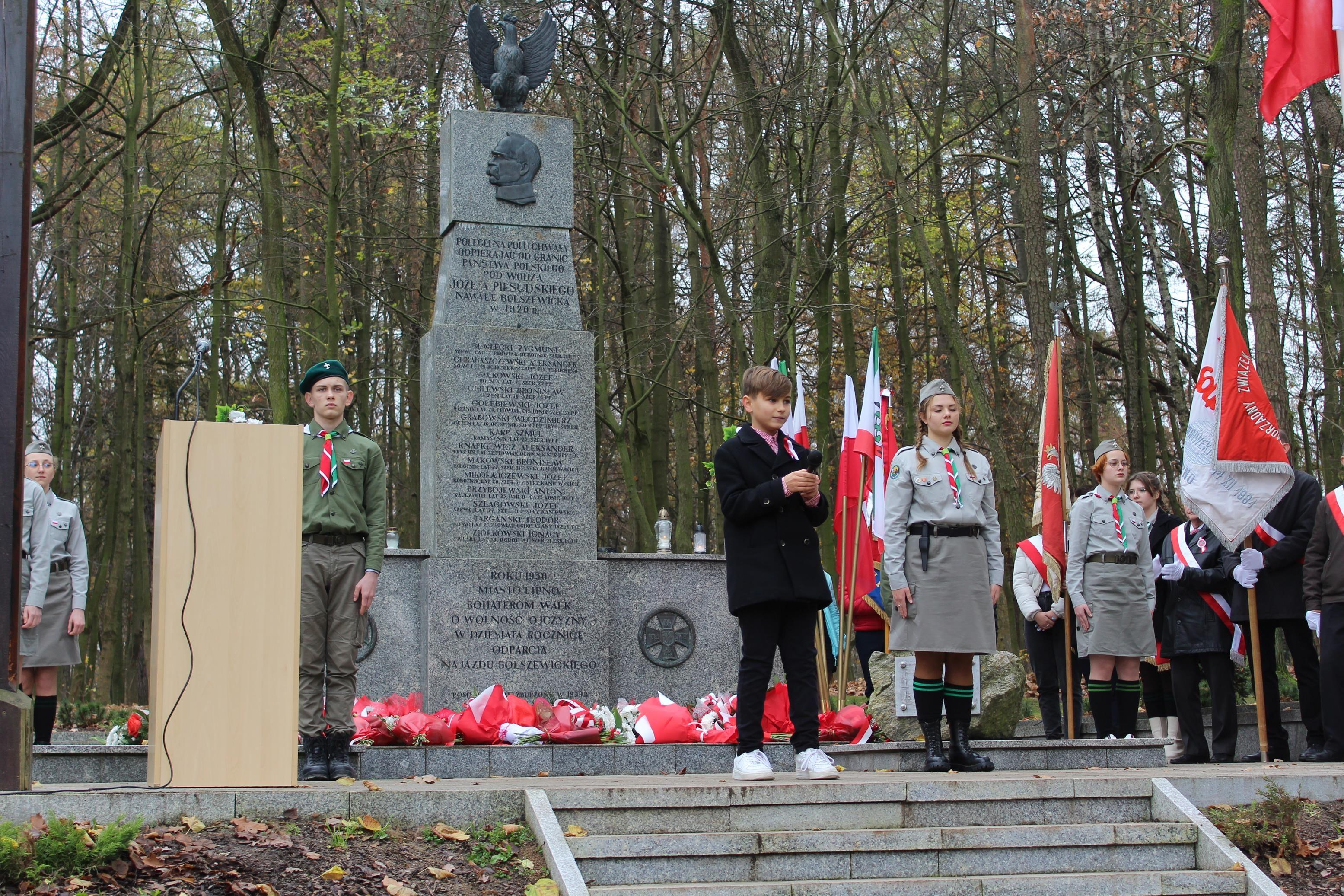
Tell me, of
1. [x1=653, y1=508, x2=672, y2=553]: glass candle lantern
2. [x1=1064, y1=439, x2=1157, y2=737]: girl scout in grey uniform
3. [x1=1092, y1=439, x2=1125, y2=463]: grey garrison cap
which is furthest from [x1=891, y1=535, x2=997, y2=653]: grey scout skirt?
[x1=653, y1=508, x2=672, y2=553]: glass candle lantern

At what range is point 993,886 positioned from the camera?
539 centimetres

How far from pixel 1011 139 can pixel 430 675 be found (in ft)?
48.6

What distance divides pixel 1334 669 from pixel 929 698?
2.44 metres

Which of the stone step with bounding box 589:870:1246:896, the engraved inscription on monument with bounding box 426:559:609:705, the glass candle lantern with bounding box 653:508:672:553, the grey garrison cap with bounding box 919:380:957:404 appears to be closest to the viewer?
the stone step with bounding box 589:870:1246:896

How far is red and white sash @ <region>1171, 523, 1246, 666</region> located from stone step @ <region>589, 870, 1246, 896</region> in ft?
12.4

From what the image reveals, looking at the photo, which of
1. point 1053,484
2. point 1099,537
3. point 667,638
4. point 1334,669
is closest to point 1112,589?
point 1099,537

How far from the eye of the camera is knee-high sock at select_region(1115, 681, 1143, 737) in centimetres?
924

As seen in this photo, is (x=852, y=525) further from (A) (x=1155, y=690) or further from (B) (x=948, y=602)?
(B) (x=948, y=602)

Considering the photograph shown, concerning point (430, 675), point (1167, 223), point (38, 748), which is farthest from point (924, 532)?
point (1167, 223)

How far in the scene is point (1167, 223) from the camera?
→ 22.2m

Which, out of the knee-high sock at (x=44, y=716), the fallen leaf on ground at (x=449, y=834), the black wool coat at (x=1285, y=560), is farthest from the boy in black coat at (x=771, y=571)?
the knee-high sock at (x=44, y=716)

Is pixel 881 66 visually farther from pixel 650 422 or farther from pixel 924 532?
pixel 924 532

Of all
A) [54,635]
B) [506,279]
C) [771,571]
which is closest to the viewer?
[771,571]

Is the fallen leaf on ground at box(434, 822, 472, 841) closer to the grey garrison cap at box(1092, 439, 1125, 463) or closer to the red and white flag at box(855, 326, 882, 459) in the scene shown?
the grey garrison cap at box(1092, 439, 1125, 463)
